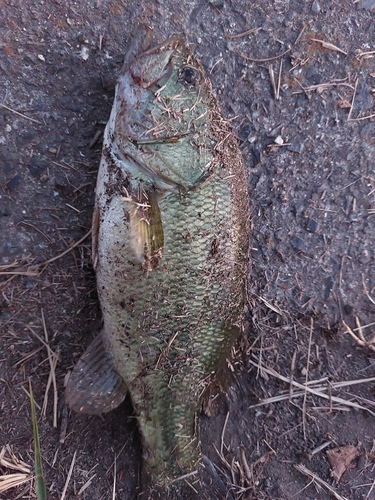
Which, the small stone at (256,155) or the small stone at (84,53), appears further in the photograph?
the small stone at (256,155)

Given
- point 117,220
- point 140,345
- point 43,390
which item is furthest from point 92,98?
point 43,390

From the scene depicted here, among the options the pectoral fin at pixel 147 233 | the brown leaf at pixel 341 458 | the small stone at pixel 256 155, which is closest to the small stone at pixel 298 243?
the small stone at pixel 256 155

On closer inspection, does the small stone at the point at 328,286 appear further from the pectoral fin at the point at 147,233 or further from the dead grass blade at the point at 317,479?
the pectoral fin at the point at 147,233

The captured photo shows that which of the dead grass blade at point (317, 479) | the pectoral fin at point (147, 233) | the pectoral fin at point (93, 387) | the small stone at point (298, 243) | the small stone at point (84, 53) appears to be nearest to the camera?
Answer: the pectoral fin at point (147, 233)

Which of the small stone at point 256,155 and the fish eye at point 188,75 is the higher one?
the fish eye at point 188,75

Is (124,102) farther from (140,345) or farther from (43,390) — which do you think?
(43,390)

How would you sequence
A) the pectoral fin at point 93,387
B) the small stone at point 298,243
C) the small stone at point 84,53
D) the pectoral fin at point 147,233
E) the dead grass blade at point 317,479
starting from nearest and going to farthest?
the pectoral fin at point 147,233, the pectoral fin at point 93,387, the small stone at point 84,53, the dead grass blade at point 317,479, the small stone at point 298,243

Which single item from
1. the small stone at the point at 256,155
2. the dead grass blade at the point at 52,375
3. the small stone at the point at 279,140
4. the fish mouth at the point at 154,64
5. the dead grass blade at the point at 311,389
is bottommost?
the dead grass blade at the point at 311,389

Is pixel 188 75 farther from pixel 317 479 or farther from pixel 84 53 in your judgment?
pixel 317 479
